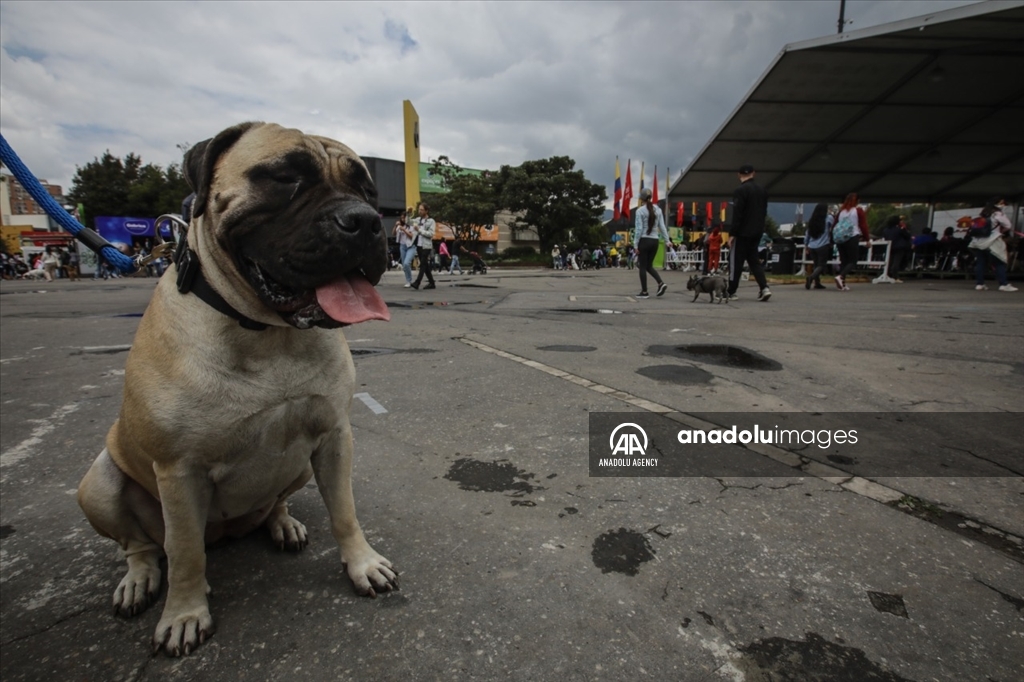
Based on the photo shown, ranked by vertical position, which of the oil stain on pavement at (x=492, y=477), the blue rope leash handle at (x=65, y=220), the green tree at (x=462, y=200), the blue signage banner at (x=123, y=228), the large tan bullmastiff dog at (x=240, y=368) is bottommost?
the oil stain on pavement at (x=492, y=477)

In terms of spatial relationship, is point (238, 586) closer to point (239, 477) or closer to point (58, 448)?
point (239, 477)

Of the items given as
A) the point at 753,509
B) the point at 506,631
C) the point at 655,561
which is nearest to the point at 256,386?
the point at 506,631

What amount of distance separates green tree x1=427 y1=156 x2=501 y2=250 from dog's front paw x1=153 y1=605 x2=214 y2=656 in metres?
42.0

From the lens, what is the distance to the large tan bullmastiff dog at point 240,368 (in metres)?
1.40

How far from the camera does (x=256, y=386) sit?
146 centimetres

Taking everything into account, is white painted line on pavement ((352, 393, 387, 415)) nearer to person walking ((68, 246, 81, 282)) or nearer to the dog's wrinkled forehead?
the dog's wrinkled forehead

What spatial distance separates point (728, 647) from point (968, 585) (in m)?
0.80

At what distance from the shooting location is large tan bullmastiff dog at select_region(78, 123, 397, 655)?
4.58ft

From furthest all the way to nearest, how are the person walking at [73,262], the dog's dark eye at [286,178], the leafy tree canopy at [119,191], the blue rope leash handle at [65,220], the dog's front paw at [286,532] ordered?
the leafy tree canopy at [119,191]
the person walking at [73,262]
the blue rope leash handle at [65,220]
the dog's front paw at [286,532]
the dog's dark eye at [286,178]

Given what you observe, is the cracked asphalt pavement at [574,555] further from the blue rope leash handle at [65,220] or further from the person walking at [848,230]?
the person walking at [848,230]

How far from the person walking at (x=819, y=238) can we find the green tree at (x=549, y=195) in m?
35.6

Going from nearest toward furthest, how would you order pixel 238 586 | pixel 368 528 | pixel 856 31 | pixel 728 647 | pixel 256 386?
pixel 728 647
pixel 256 386
pixel 238 586
pixel 368 528
pixel 856 31

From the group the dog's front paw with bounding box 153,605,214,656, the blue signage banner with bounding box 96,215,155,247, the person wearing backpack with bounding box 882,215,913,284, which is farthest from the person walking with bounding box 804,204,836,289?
the blue signage banner with bounding box 96,215,155,247

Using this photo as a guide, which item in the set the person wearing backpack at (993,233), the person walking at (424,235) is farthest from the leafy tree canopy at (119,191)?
the person wearing backpack at (993,233)
